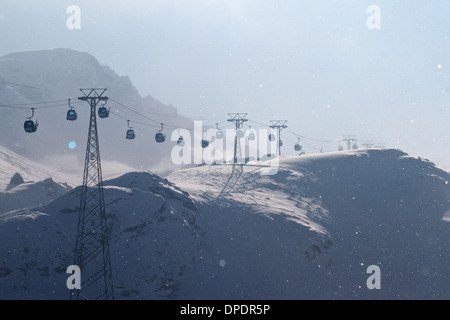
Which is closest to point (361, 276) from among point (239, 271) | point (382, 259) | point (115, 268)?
point (382, 259)

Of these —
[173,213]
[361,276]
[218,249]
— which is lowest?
[361,276]

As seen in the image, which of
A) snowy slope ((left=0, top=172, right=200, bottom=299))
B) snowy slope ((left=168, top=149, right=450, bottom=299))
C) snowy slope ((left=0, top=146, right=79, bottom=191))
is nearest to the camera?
snowy slope ((left=0, top=172, right=200, bottom=299))

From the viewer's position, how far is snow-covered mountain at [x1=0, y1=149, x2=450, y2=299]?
46844 mm

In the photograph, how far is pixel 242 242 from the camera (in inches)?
2245

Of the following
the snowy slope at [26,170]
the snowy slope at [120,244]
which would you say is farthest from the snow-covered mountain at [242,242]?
the snowy slope at [26,170]

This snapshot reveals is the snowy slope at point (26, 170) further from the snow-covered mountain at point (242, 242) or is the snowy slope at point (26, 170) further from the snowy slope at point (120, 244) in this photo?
the snowy slope at point (120, 244)

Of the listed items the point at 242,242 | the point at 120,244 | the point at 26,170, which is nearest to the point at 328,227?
the point at 242,242

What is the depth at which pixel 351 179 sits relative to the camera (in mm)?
88375

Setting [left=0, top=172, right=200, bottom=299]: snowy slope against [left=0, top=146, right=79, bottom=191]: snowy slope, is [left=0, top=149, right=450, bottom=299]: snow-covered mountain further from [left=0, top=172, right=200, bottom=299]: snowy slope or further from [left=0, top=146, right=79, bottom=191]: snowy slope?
[left=0, top=146, right=79, bottom=191]: snowy slope

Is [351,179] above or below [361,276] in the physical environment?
above

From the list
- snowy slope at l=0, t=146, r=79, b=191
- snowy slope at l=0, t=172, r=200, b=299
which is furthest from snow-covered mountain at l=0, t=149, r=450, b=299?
snowy slope at l=0, t=146, r=79, b=191

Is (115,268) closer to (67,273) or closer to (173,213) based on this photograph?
(67,273)

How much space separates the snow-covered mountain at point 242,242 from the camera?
4684cm
